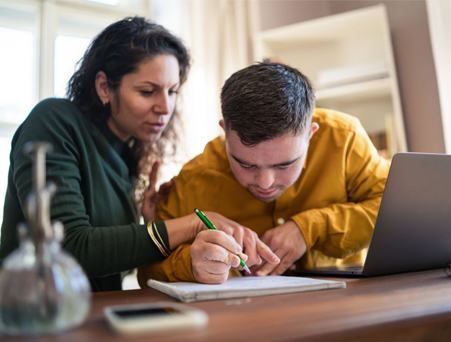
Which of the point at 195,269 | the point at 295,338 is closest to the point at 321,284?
the point at 195,269

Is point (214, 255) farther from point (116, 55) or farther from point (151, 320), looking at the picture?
point (116, 55)

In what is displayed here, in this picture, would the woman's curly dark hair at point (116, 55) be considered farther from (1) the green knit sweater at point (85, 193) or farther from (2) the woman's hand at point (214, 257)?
(2) the woman's hand at point (214, 257)

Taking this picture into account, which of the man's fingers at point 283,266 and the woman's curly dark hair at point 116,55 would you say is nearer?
the man's fingers at point 283,266

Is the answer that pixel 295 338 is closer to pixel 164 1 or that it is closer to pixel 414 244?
pixel 414 244

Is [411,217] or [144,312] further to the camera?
[411,217]

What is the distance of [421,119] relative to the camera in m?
2.56

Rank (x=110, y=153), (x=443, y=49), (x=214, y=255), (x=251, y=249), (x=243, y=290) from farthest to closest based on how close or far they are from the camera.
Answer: (x=443, y=49) < (x=110, y=153) < (x=251, y=249) < (x=214, y=255) < (x=243, y=290)

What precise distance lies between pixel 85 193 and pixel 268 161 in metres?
0.55

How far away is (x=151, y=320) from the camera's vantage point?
508 millimetres

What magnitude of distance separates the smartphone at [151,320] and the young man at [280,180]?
363 millimetres

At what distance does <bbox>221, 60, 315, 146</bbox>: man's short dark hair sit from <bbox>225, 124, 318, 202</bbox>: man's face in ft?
0.06

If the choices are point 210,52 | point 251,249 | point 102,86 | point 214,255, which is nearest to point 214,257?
point 214,255

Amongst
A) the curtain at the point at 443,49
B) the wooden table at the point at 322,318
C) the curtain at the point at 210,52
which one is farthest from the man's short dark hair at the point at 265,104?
the curtain at the point at 210,52

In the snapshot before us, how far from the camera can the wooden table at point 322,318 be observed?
50 cm
